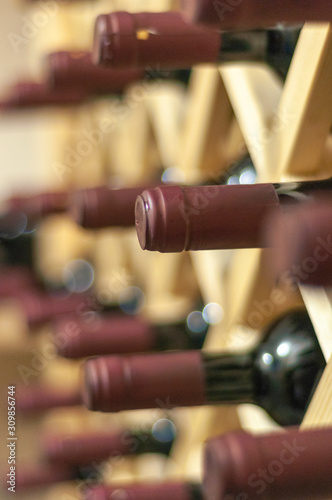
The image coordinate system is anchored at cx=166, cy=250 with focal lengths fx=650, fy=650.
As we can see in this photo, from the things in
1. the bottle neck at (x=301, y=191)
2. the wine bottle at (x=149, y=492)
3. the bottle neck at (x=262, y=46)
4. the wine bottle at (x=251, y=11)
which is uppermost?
the wine bottle at (x=251, y=11)

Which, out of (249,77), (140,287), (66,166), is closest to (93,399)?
(249,77)

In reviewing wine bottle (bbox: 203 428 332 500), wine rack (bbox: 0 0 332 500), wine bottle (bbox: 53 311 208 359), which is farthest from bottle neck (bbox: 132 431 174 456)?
wine bottle (bbox: 203 428 332 500)

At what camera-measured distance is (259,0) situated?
0.65 feet

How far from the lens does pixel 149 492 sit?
0.35 m

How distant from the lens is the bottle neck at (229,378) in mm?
361

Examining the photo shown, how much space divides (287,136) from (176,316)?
0.80 ft

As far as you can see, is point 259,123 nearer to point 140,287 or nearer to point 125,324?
point 125,324

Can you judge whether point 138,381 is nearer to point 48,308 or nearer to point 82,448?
point 82,448

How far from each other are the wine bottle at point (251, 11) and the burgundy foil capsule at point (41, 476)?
47cm

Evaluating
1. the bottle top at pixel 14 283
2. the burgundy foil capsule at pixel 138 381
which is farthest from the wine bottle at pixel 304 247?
the bottle top at pixel 14 283

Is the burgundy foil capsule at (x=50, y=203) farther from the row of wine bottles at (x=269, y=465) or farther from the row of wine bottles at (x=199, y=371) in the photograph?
the row of wine bottles at (x=269, y=465)

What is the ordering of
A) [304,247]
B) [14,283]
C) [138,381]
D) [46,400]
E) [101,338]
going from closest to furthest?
1. [304,247]
2. [138,381]
3. [101,338]
4. [46,400]
5. [14,283]

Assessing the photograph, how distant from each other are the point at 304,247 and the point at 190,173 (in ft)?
1.09

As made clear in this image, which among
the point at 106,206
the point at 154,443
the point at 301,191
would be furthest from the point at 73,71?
the point at 154,443
